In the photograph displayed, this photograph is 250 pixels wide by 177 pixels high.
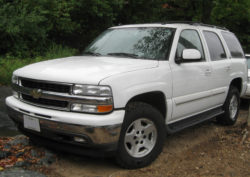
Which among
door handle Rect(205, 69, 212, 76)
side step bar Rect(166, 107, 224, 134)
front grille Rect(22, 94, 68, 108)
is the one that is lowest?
side step bar Rect(166, 107, 224, 134)

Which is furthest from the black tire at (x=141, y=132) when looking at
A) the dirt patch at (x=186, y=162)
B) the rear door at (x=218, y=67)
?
the rear door at (x=218, y=67)

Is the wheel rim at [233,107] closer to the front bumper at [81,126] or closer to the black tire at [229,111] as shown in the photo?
the black tire at [229,111]

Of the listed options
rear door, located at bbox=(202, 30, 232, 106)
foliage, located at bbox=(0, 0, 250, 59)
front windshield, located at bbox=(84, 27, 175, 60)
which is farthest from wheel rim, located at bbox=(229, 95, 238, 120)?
foliage, located at bbox=(0, 0, 250, 59)

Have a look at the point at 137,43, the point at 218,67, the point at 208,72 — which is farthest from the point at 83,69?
the point at 218,67

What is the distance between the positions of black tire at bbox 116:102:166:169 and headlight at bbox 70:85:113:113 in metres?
0.34

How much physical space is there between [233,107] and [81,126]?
385 cm

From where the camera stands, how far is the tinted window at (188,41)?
4.24 m

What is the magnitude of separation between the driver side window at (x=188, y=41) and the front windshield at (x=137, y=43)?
18 cm

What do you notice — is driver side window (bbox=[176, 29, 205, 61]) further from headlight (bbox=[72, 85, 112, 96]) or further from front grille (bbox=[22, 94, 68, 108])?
front grille (bbox=[22, 94, 68, 108])

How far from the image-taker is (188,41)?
14.7ft

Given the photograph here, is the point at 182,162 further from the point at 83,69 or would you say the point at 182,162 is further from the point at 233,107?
the point at 233,107

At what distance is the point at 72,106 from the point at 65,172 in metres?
0.91

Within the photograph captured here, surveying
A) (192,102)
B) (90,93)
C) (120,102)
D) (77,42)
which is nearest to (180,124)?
(192,102)

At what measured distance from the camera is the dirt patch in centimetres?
353
